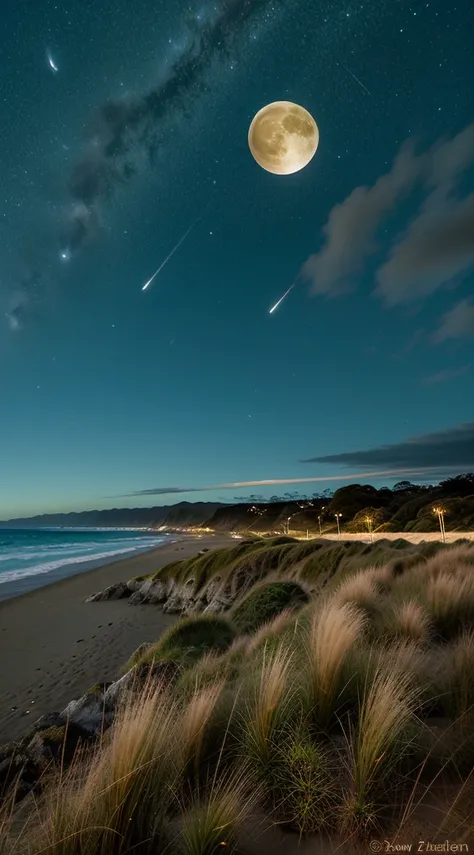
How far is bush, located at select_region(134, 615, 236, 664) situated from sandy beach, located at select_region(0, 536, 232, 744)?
296 cm

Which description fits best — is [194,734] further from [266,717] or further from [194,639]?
[194,639]

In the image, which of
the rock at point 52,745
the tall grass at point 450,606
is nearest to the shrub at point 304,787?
the rock at point 52,745

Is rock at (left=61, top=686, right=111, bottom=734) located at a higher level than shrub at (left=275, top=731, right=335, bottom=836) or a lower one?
lower

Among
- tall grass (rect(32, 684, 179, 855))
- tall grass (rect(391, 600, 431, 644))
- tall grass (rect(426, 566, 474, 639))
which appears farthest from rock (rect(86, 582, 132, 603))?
tall grass (rect(32, 684, 179, 855))

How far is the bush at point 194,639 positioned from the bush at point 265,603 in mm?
632

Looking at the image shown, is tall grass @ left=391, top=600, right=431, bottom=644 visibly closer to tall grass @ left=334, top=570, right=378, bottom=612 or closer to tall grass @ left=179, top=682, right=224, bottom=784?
tall grass @ left=334, top=570, right=378, bottom=612

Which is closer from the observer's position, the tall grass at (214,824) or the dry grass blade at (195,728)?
the tall grass at (214,824)

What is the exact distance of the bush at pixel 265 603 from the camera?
370 inches

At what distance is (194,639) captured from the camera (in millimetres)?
8289

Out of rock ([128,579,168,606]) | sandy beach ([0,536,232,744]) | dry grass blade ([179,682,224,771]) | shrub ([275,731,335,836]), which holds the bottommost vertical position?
sandy beach ([0,536,232,744])

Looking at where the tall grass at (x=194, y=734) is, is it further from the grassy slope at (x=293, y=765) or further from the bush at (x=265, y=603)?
the bush at (x=265, y=603)

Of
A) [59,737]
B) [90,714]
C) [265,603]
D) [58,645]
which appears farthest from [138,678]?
[58,645]

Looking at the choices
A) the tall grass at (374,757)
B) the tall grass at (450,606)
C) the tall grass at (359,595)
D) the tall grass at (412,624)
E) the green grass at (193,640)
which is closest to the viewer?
the tall grass at (374,757)

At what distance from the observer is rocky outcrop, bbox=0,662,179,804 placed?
4.28 meters
